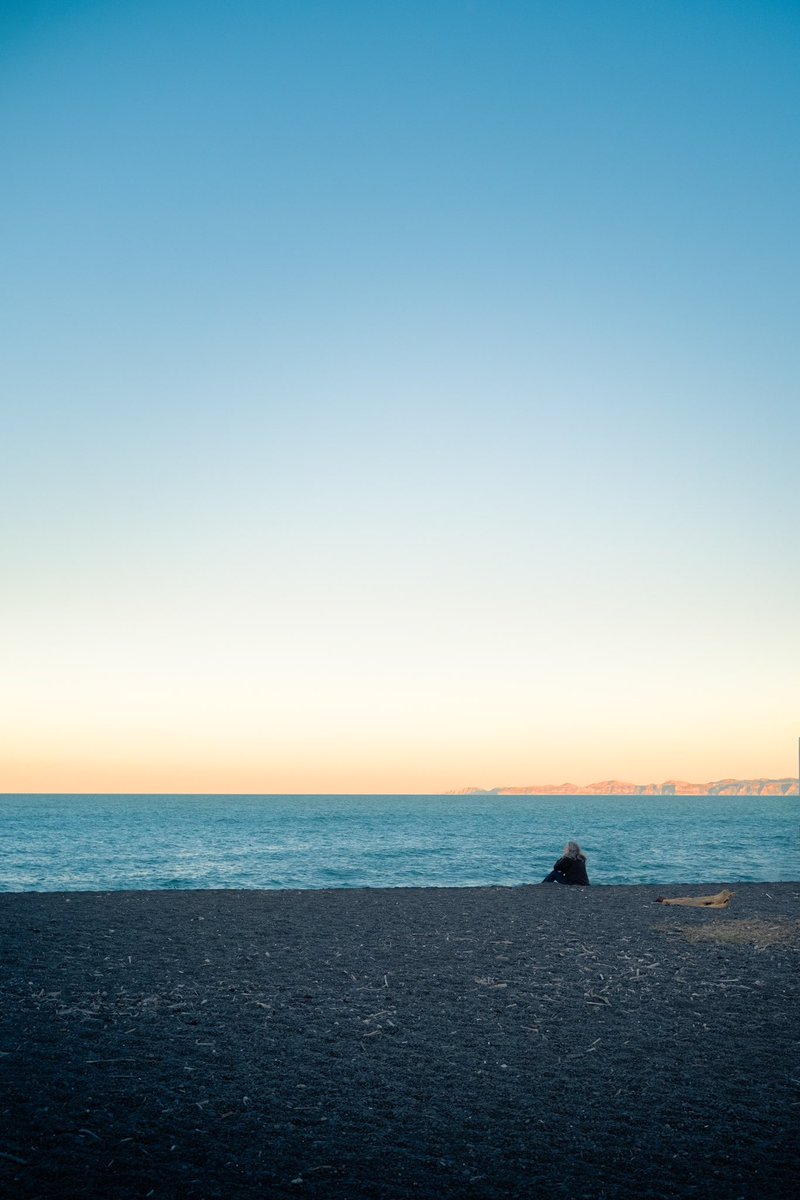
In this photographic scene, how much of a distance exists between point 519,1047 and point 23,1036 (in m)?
5.11

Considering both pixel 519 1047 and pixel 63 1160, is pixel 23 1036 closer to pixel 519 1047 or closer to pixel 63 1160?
pixel 63 1160

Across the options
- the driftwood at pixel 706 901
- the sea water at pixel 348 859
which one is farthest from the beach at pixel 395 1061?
the sea water at pixel 348 859

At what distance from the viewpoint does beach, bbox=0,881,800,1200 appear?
17.2 feet

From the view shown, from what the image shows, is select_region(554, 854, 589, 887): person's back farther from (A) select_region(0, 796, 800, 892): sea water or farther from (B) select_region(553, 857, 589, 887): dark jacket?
(A) select_region(0, 796, 800, 892): sea water

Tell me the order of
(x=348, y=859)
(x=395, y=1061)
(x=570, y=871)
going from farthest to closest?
(x=348, y=859), (x=570, y=871), (x=395, y=1061)

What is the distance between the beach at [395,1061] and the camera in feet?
17.2

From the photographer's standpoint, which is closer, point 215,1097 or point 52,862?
point 215,1097

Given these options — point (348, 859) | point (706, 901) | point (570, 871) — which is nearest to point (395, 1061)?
Answer: point (706, 901)

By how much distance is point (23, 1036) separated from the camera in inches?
309

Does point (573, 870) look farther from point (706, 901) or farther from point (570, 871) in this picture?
point (706, 901)

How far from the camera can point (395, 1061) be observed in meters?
7.51

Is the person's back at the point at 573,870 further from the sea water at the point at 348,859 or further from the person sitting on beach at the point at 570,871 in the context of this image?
the sea water at the point at 348,859

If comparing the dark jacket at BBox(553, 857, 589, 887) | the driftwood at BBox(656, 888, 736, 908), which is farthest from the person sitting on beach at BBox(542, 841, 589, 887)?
the driftwood at BBox(656, 888, 736, 908)

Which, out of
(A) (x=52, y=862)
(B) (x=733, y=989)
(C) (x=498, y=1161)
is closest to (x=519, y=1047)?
(C) (x=498, y=1161)
